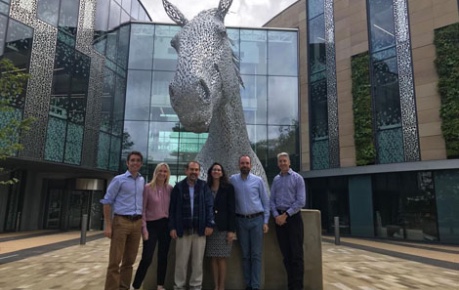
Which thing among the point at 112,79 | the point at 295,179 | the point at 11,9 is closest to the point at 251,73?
the point at 112,79

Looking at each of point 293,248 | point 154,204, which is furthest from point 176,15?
point 293,248

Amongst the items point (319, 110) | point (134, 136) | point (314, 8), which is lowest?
point (134, 136)

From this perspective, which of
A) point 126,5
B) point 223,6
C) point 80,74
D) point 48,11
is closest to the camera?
point 223,6

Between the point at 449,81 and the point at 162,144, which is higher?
the point at 449,81

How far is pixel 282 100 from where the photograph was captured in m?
17.7

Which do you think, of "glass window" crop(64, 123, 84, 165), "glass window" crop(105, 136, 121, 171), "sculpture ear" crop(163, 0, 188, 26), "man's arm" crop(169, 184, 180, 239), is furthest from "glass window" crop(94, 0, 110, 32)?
"man's arm" crop(169, 184, 180, 239)

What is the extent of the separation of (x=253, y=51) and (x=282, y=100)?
3.03 m

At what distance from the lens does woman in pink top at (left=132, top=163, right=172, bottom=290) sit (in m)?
3.58

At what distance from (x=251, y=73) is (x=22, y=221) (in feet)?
41.8

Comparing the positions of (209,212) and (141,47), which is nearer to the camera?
(209,212)

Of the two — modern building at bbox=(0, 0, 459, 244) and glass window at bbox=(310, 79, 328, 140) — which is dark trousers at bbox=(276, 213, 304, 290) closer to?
modern building at bbox=(0, 0, 459, 244)

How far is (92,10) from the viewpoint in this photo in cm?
1594

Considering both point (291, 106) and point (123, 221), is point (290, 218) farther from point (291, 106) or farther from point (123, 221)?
point (291, 106)

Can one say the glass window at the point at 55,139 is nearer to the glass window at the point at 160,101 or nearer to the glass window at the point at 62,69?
the glass window at the point at 62,69
